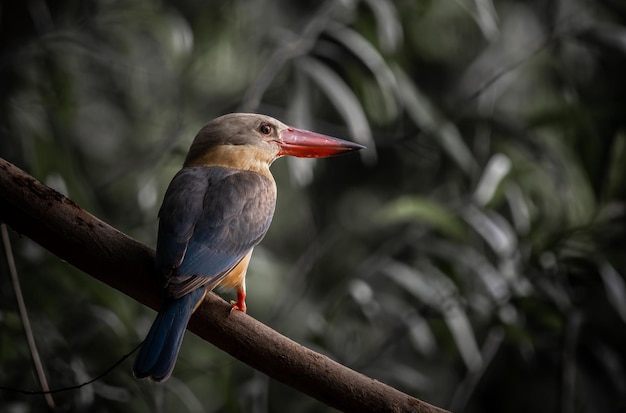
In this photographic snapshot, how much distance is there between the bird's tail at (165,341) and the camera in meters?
1.68

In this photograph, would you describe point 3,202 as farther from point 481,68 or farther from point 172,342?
point 481,68

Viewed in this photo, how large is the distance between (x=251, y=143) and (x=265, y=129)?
7cm

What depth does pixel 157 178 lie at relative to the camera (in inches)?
128

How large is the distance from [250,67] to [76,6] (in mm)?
1045

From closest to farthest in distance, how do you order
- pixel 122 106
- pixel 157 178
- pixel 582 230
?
1. pixel 582 230
2. pixel 157 178
3. pixel 122 106

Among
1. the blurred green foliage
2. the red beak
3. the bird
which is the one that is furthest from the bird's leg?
the blurred green foliage

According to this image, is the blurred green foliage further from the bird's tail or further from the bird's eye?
the bird's tail

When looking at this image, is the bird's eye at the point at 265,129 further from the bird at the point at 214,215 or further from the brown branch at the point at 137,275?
the brown branch at the point at 137,275

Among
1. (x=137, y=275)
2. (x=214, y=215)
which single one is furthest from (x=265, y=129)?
(x=137, y=275)

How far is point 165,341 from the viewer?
1.69 m

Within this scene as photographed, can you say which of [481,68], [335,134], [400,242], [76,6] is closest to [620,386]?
[400,242]

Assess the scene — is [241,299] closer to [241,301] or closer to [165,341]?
[241,301]

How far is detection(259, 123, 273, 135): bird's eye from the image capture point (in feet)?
7.55

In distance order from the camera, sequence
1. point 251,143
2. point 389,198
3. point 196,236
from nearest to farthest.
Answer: point 196,236 < point 251,143 < point 389,198
